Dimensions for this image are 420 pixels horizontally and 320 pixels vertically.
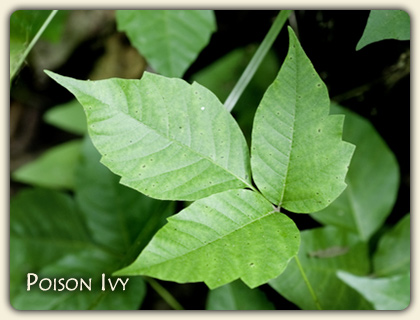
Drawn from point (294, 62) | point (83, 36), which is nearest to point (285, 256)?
point (294, 62)

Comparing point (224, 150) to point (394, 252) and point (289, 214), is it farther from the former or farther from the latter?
point (394, 252)

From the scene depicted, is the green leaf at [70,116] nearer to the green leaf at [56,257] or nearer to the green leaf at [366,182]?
the green leaf at [56,257]

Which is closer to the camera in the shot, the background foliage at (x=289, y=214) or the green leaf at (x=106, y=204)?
the background foliage at (x=289, y=214)

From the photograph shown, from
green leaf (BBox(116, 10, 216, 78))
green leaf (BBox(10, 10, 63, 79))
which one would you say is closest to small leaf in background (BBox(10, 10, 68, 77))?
green leaf (BBox(10, 10, 63, 79))

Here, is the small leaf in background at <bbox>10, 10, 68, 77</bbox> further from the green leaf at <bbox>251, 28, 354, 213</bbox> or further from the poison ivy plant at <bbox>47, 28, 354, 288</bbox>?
the green leaf at <bbox>251, 28, 354, 213</bbox>

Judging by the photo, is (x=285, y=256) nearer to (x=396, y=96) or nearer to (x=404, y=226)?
(x=404, y=226)

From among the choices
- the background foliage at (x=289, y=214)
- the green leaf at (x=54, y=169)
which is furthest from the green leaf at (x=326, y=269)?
the green leaf at (x=54, y=169)
